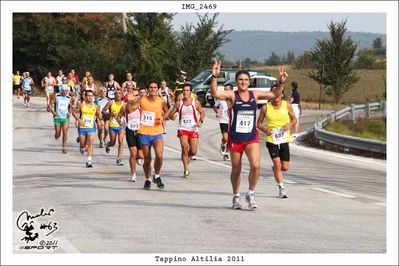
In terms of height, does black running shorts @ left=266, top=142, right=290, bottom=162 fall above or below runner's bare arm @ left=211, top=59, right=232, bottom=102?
below

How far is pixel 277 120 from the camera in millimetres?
14883

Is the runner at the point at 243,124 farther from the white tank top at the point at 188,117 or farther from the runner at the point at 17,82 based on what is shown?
the runner at the point at 17,82

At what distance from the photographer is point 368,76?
233 ft

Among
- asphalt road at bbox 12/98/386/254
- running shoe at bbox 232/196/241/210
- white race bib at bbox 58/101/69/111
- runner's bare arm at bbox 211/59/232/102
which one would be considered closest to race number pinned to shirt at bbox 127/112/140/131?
asphalt road at bbox 12/98/386/254

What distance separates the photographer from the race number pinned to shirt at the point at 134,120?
680 inches

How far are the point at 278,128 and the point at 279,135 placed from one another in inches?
5.0

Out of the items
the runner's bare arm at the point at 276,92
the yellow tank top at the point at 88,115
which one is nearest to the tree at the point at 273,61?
the yellow tank top at the point at 88,115

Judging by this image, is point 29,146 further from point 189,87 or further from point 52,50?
point 52,50

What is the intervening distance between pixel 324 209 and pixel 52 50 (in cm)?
4719

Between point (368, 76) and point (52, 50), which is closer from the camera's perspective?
point (52, 50)

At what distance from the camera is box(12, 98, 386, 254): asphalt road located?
400 inches

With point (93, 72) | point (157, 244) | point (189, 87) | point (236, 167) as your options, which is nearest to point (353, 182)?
point (189, 87)

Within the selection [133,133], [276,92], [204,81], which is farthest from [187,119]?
[204,81]

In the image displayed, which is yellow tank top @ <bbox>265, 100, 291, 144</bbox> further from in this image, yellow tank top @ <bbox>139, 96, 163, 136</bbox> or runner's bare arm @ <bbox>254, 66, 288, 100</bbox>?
yellow tank top @ <bbox>139, 96, 163, 136</bbox>
